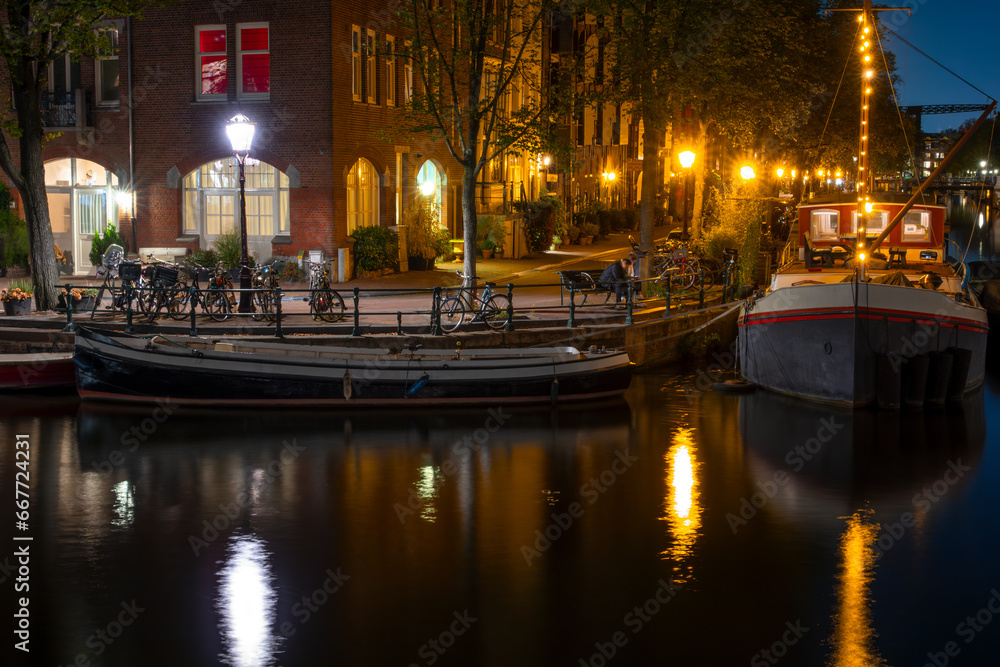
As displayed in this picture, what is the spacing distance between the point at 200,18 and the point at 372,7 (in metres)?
4.83

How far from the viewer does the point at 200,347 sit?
19297 millimetres

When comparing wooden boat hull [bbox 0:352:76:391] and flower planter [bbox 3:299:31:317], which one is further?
flower planter [bbox 3:299:31:317]

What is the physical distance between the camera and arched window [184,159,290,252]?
3056 centimetres

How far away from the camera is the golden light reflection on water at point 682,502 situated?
39.0ft

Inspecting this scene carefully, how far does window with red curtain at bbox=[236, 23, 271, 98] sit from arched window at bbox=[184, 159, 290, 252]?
2.01 meters

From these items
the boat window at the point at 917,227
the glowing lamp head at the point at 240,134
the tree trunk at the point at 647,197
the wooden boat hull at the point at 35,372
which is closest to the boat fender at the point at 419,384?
the glowing lamp head at the point at 240,134

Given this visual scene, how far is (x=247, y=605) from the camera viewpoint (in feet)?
33.8

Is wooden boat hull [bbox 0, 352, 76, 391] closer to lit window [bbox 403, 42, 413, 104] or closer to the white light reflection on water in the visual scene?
the white light reflection on water

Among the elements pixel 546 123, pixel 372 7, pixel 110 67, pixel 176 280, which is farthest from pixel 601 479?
pixel 110 67

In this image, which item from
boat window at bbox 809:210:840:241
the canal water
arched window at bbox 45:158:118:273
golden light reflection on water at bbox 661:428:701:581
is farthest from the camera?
arched window at bbox 45:158:118:273

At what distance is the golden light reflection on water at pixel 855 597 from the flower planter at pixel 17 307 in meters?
16.7

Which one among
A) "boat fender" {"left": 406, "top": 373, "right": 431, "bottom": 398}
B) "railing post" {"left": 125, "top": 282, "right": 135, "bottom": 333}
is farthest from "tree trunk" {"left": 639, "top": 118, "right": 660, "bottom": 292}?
"railing post" {"left": 125, "top": 282, "right": 135, "bottom": 333}

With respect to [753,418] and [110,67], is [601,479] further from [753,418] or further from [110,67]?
[110,67]

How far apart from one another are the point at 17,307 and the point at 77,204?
11274 mm
